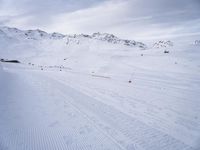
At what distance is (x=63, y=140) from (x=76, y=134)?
20.3 inches

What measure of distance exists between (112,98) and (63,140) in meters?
5.57

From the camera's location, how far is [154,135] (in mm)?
6582

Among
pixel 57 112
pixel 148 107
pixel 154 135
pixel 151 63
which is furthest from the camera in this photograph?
pixel 151 63

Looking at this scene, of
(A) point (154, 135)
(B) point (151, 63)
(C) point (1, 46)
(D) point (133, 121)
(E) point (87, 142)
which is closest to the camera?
(E) point (87, 142)

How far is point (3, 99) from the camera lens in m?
10.3

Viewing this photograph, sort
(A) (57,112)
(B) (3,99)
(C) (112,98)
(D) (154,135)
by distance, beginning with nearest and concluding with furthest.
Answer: (D) (154,135)
(A) (57,112)
(B) (3,99)
(C) (112,98)

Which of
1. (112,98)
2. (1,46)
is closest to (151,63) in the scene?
(112,98)

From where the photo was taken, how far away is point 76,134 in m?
6.62

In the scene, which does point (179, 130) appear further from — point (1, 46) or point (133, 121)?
point (1, 46)

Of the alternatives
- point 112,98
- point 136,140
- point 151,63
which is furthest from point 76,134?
point 151,63

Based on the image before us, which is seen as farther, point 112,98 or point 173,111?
point 112,98

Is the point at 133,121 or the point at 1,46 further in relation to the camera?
the point at 1,46

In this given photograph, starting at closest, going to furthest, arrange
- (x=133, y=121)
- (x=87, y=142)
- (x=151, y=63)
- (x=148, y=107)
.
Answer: (x=87, y=142) < (x=133, y=121) < (x=148, y=107) < (x=151, y=63)

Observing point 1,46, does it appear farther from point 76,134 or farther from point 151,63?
point 76,134
